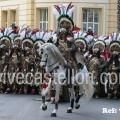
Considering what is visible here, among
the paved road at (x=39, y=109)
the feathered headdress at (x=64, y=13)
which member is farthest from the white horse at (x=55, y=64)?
the feathered headdress at (x=64, y=13)

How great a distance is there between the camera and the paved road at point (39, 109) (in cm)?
1231

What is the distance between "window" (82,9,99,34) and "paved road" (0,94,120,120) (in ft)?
46.6

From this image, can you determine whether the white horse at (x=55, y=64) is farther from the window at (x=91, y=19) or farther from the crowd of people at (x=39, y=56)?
the window at (x=91, y=19)

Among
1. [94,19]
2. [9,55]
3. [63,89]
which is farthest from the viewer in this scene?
[94,19]

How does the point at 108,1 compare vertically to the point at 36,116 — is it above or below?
above

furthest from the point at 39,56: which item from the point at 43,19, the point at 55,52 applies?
the point at 43,19

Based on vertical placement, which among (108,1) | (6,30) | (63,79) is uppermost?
(108,1)

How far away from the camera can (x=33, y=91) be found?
16.5 m

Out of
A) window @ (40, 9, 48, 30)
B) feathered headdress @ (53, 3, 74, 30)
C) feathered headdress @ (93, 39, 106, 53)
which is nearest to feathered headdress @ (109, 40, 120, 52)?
feathered headdress @ (93, 39, 106, 53)

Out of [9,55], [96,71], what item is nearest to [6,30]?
[9,55]

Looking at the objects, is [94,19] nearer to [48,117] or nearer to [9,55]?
[9,55]

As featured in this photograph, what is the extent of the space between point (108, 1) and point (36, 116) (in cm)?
1826

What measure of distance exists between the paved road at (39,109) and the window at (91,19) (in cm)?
1422

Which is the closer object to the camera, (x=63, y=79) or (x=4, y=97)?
(x=63, y=79)
